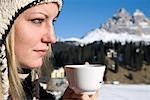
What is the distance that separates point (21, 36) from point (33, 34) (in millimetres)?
29

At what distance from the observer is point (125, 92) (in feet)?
5.54

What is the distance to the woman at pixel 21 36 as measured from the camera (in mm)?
768

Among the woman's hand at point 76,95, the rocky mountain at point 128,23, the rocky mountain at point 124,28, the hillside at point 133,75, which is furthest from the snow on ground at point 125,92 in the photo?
the rocky mountain at point 128,23

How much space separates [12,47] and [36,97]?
29 cm

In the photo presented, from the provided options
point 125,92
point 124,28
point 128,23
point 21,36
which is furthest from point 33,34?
point 128,23

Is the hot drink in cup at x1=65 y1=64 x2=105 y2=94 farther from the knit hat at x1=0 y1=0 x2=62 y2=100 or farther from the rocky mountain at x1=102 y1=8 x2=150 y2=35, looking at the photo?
the rocky mountain at x1=102 y1=8 x2=150 y2=35

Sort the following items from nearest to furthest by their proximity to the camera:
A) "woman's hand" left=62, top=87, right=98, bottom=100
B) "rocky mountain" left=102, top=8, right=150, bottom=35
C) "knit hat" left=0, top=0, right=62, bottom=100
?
"knit hat" left=0, top=0, right=62, bottom=100
"woman's hand" left=62, top=87, right=98, bottom=100
"rocky mountain" left=102, top=8, right=150, bottom=35

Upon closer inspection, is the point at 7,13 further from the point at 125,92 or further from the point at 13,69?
the point at 125,92

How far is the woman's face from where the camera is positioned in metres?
0.80

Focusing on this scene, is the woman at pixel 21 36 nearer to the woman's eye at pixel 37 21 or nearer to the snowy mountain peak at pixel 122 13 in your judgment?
the woman's eye at pixel 37 21

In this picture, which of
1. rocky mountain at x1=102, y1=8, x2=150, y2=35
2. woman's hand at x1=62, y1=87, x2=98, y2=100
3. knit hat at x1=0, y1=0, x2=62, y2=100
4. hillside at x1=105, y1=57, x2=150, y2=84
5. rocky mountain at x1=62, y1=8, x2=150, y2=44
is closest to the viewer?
knit hat at x1=0, y1=0, x2=62, y2=100

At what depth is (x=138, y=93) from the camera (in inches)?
64.9

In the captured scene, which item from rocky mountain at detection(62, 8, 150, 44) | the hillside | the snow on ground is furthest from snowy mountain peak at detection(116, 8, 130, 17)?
the snow on ground

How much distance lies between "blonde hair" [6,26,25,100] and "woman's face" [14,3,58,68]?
15mm
